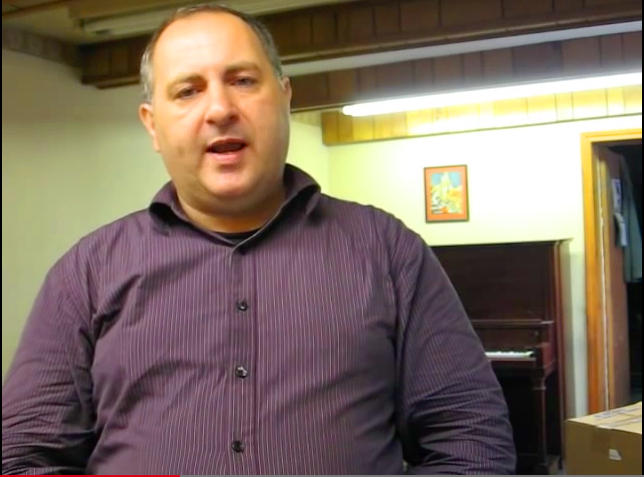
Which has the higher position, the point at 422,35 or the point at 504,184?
the point at 422,35

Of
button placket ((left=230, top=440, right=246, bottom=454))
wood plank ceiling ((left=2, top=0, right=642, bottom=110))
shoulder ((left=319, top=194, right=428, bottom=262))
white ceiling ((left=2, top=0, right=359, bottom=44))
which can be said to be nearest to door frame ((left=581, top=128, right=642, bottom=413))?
wood plank ceiling ((left=2, top=0, right=642, bottom=110))

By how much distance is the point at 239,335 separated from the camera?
93 centimetres

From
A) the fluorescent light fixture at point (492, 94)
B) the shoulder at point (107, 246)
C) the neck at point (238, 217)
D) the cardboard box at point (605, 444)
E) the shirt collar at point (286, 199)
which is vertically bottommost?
the cardboard box at point (605, 444)

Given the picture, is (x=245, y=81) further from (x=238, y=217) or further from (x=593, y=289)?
(x=593, y=289)

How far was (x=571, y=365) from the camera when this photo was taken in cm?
255

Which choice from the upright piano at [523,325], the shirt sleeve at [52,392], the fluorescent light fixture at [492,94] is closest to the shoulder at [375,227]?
the shirt sleeve at [52,392]

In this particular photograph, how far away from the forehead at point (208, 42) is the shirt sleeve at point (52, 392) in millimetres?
328

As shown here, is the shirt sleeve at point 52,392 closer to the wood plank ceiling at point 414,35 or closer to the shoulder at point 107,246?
the shoulder at point 107,246

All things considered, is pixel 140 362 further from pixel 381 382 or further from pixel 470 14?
pixel 470 14

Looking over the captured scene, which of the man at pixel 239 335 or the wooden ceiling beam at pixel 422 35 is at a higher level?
the wooden ceiling beam at pixel 422 35

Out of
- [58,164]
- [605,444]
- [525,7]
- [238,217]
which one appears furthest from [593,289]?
[58,164]

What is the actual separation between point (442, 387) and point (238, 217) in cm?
36

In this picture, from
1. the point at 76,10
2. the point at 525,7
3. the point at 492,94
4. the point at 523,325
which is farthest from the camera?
the point at 523,325

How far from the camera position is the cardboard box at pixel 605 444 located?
177cm
